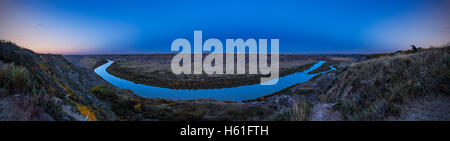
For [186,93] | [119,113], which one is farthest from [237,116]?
[186,93]

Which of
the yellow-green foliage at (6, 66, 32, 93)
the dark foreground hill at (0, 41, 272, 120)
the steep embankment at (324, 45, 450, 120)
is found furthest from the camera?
the steep embankment at (324, 45, 450, 120)

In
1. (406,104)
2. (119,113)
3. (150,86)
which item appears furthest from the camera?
(150,86)

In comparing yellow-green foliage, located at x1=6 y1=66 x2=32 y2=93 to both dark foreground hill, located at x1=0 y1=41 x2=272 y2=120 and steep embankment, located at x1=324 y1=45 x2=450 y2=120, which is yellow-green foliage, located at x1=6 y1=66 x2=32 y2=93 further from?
steep embankment, located at x1=324 y1=45 x2=450 y2=120

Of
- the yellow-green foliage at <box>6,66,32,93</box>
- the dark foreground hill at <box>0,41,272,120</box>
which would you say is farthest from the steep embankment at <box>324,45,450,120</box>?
the yellow-green foliage at <box>6,66,32,93</box>

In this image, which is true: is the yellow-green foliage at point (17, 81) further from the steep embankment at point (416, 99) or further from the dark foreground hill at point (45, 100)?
the steep embankment at point (416, 99)

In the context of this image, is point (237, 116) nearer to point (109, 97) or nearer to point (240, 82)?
point (109, 97)

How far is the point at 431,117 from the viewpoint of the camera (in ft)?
8.36

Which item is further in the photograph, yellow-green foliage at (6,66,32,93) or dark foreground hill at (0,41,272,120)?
yellow-green foliage at (6,66,32,93)

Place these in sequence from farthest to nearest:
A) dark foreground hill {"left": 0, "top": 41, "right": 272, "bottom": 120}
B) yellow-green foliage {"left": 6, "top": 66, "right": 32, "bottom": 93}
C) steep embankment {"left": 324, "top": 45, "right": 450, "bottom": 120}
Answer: steep embankment {"left": 324, "top": 45, "right": 450, "bottom": 120}, yellow-green foliage {"left": 6, "top": 66, "right": 32, "bottom": 93}, dark foreground hill {"left": 0, "top": 41, "right": 272, "bottom": 120}

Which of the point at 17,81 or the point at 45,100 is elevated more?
the point at 17,81

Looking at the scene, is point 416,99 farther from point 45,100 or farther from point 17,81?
point 17,81

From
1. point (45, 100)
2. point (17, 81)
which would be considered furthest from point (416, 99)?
point (17, 81)
